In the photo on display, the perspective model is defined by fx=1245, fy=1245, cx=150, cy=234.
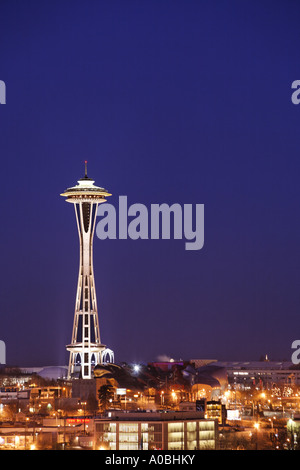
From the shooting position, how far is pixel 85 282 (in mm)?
138625

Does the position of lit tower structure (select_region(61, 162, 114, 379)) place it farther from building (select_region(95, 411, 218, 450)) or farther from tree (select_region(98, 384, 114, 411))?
building (select_region(95, 411, 218, 450))

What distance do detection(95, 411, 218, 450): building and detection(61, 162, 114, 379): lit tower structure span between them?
2621 inches

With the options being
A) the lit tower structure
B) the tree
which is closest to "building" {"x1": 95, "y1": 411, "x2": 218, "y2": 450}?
the tree

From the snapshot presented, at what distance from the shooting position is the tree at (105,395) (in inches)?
4651

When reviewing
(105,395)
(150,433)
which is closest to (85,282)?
(105,395)

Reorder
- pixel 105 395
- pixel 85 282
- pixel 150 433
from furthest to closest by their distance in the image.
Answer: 1. pixel 85 282
2. pixel 105 395
3. pixel 150 433

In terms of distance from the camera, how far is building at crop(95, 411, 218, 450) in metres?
68.4

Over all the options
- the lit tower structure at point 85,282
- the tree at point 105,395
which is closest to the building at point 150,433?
the tree at point 105,395

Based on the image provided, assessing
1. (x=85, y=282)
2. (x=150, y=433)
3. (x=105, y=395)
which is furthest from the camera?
(x=85, y=282)

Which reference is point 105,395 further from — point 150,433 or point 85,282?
point 150,433

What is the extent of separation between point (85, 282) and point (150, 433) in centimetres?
7072

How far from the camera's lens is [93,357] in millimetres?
153125
